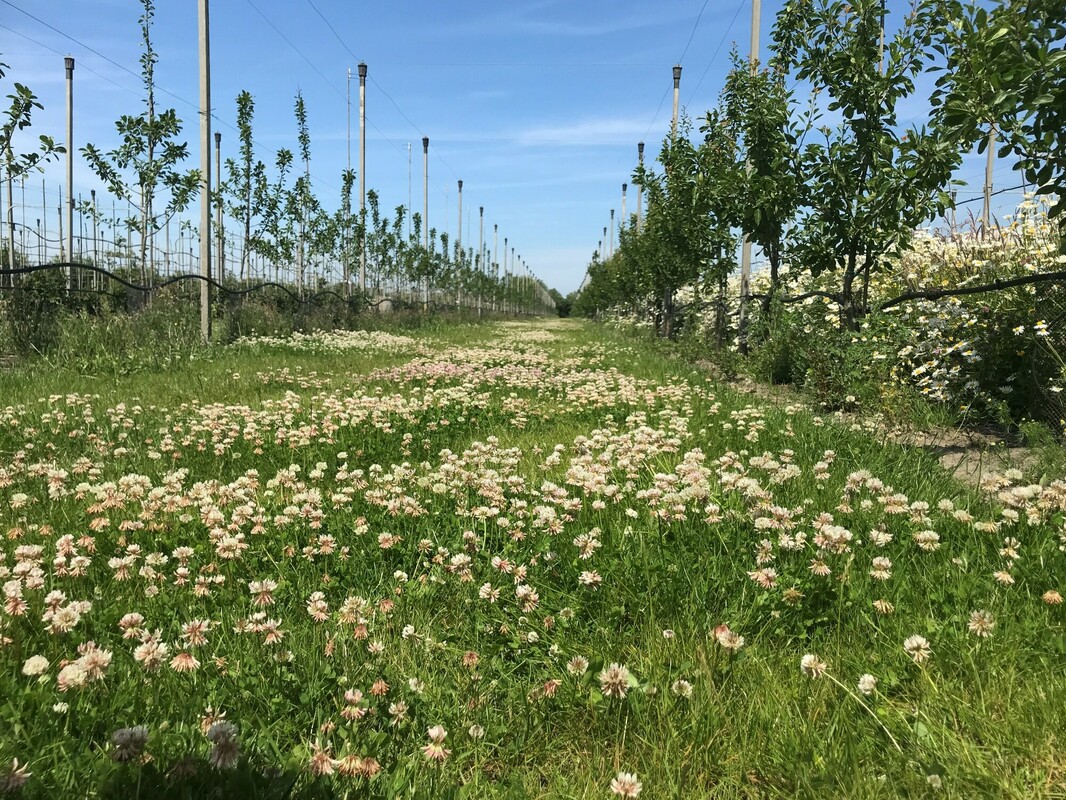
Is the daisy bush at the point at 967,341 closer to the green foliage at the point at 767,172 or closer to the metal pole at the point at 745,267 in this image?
the green foliage at the point at 767,172

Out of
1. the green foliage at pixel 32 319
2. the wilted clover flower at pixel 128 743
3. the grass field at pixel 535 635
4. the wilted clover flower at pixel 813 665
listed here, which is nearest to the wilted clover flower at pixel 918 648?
the grass field at pixel 535 635

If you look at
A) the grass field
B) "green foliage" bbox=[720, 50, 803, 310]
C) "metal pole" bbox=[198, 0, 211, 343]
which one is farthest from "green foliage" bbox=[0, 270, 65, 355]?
"green foliage" bbox=[720, 50, 803, 310]

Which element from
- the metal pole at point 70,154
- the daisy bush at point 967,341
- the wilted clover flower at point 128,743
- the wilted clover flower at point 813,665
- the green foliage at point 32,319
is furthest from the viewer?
the metal pole at point 70,154

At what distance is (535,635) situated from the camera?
2.36 m

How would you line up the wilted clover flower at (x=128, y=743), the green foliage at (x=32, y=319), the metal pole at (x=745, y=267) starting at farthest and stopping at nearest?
the metal pole at (x=745, y=267)
the green foliage at (x=32, y=319)
the wilted clover flower at (x=128, y=743)

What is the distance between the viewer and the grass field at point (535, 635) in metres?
1.70

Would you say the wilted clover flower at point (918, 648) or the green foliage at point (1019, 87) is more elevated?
the green foliage at point (1019, 87)

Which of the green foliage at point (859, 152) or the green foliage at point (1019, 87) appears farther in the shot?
the green foliage at point (859, 152)

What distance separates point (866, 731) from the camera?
1.82m

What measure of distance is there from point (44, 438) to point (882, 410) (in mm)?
7734

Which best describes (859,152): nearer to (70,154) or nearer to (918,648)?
(918,648)

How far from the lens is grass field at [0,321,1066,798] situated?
1704mm

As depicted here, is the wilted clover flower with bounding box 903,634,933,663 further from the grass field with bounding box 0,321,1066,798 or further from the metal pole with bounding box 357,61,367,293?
the metal pole with bounding box 357,61,367,293

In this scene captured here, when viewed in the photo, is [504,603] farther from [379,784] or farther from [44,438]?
[44,438]
